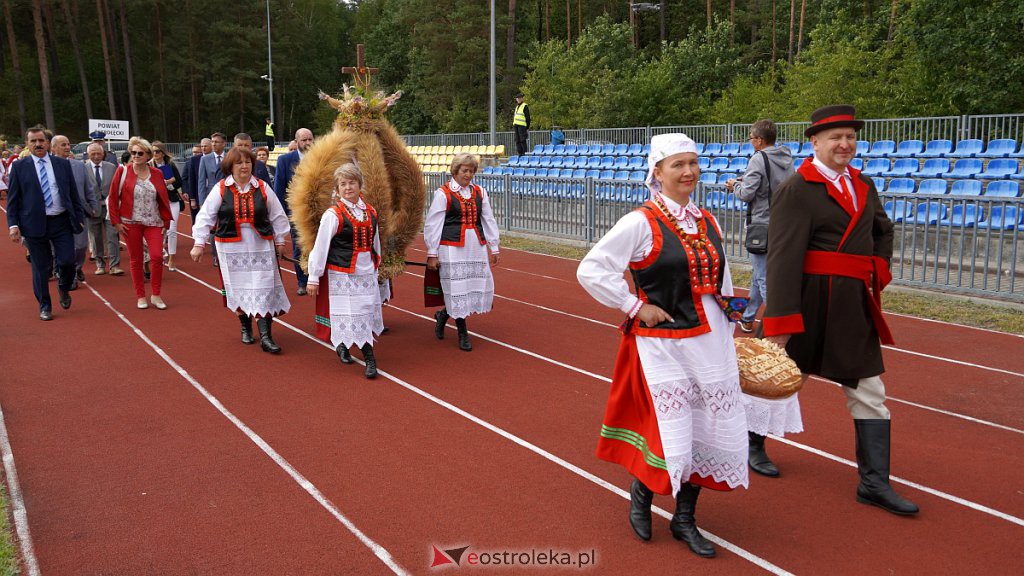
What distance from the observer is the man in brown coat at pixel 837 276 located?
14.8ft

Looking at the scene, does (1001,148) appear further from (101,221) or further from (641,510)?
(101,221)

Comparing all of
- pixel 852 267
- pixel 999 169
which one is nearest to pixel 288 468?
pixel 852 267

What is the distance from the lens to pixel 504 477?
17.1ft

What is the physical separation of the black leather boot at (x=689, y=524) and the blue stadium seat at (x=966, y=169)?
42.5 feet

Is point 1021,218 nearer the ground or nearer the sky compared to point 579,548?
nearer the sky

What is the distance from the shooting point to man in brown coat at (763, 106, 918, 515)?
14.8ft

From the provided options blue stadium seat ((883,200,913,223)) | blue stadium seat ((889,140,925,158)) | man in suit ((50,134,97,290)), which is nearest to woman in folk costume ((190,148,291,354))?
man in suit ((50,134,97,290))

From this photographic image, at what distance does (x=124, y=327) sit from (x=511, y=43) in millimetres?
38557

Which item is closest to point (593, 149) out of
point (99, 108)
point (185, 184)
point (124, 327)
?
point (185, 184)

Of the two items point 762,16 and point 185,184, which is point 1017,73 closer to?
point 185,184

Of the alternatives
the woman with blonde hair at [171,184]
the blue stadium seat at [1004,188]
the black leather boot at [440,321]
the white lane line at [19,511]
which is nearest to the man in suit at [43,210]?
the woman with blonde hair at [171,184]

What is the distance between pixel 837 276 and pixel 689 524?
1.59 m

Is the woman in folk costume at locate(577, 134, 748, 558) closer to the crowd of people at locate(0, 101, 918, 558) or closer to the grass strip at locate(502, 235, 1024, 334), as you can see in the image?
the crowd of people at locate(0, 101, 918, 558)

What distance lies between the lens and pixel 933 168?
1550 centimetres
